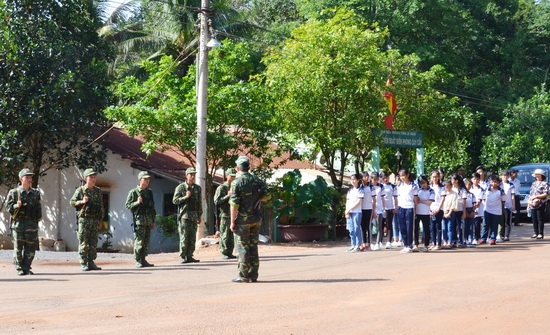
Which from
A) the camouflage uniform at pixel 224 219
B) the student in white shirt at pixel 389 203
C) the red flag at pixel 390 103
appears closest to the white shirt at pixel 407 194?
the student in white shirt at pixel 389 203

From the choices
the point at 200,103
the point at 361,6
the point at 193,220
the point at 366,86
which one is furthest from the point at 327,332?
the point at 361,6

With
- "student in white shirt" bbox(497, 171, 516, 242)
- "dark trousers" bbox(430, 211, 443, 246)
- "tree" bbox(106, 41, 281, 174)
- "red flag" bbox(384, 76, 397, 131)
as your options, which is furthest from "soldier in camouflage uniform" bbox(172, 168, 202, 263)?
"red flag" bbox(384, 76, 397, 131)

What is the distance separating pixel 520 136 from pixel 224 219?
23.3m

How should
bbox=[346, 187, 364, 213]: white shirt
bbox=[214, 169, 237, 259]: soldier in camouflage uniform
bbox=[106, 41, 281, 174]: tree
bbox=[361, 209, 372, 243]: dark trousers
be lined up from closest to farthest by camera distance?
bbox=[214, 169, 237, 259]: soldier in camouflage uniform < bbox=[346, 187, 364, 213]: white shirt < bbox=[361, 209, 372, 243]: dark trousers < bbox=[106, 41, 281, 174]: tree

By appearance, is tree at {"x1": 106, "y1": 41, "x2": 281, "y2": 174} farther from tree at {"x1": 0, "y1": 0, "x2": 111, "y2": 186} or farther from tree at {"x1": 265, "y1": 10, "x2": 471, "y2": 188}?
tree at {"x1": 0, "y1": 0, "x2": 111, "y2": 186}

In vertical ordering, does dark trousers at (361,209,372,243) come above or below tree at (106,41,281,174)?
below

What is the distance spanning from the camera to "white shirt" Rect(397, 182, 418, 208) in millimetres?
17953

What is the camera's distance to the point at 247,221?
42.5 ft

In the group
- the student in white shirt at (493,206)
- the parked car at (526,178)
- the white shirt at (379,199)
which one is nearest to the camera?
the white shirt at (379,199)

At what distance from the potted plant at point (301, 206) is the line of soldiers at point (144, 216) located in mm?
5252

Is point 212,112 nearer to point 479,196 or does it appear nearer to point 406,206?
point 406,206

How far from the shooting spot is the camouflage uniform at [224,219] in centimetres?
1753

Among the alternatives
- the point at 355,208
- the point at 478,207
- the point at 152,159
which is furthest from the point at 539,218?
the point at 152,159

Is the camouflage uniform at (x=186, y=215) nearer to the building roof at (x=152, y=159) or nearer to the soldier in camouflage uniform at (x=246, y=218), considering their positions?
the soldier in camouflage uniform at (x=246, y=218)
